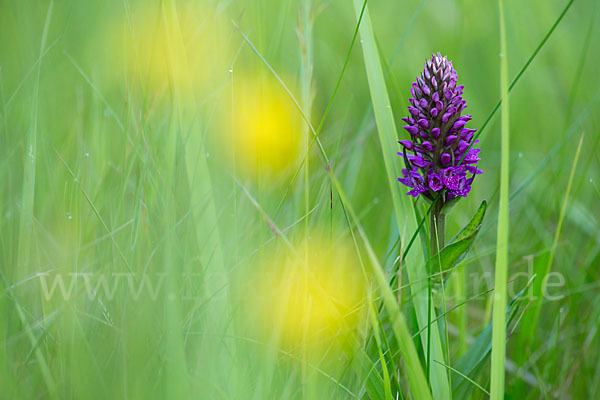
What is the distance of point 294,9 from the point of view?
2.39 m

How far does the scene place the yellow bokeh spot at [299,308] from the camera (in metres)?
0.78

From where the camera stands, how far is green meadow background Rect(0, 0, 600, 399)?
744mm

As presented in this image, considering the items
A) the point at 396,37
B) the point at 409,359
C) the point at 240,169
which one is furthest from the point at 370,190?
the point at 396,37

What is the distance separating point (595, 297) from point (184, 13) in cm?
138

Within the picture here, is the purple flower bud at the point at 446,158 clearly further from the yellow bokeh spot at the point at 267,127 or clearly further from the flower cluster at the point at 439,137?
the yellow bokeh spot at the point at 267,127

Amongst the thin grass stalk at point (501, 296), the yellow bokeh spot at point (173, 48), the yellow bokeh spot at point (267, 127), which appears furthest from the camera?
the yellow bokeh spot at point (267, 127)

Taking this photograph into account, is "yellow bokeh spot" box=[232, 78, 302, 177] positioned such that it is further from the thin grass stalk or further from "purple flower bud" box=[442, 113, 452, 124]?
the thin grass stalk

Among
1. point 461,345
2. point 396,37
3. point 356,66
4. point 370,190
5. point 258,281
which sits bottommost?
point 461,345

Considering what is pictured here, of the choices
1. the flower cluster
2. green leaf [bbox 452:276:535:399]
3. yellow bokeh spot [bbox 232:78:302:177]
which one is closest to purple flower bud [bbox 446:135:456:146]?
the flower cluster

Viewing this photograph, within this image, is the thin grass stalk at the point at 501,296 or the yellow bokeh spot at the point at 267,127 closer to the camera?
the thin grass stalk at the point at 501,296

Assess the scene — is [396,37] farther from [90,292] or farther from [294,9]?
[90,292]

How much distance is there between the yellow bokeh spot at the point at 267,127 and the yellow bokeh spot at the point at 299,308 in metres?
0.49

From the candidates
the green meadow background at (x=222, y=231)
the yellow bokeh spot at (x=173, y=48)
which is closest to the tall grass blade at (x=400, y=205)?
the green meadow background at (x=222, y=231)

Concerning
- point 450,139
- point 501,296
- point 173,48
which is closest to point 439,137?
point 450,139
